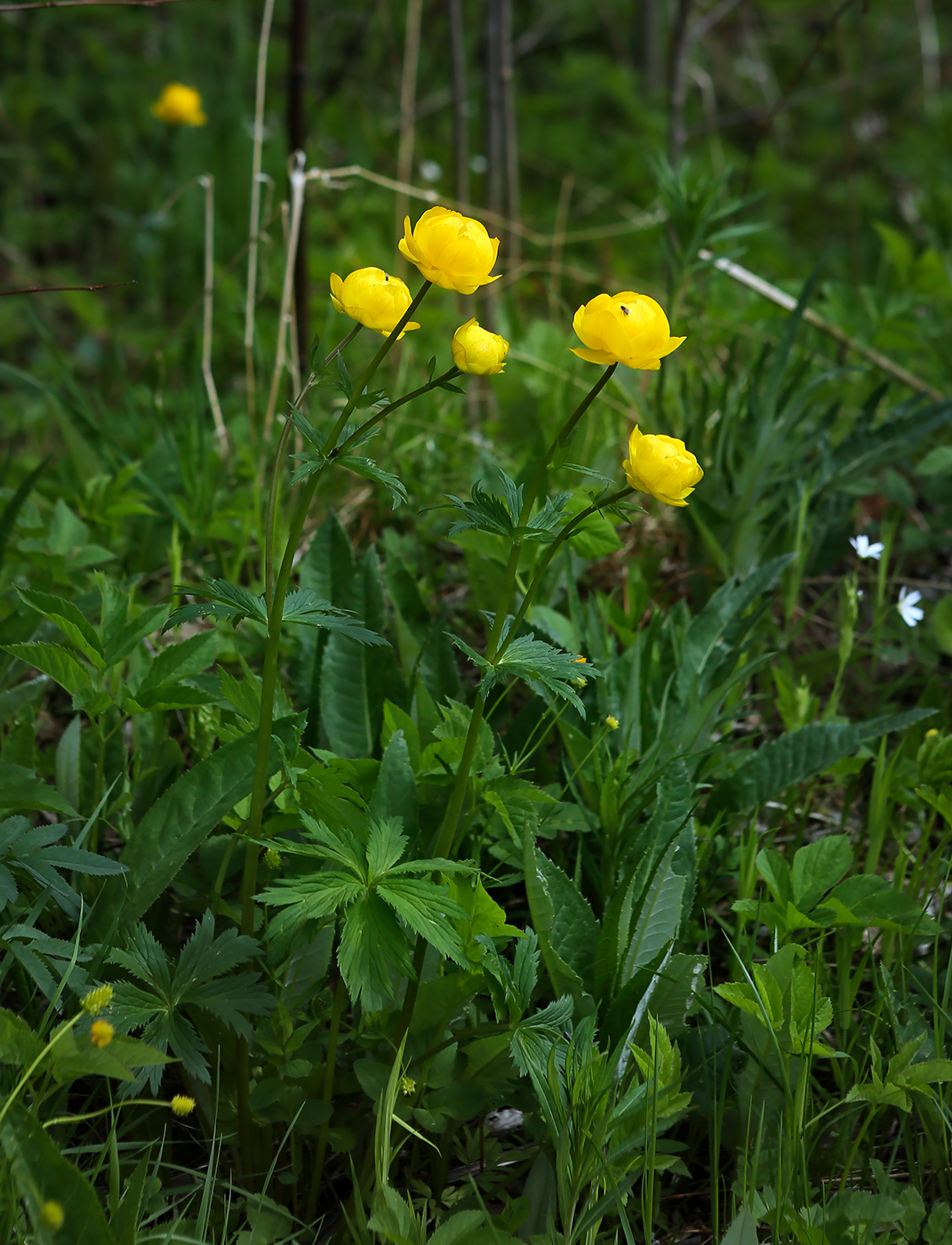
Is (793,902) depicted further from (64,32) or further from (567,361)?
(64,32)

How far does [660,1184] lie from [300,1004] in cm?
42

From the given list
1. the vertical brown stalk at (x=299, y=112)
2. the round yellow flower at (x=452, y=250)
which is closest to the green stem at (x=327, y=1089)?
the round yellow flower at (x=452, y=250)

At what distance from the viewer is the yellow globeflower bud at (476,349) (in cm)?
79

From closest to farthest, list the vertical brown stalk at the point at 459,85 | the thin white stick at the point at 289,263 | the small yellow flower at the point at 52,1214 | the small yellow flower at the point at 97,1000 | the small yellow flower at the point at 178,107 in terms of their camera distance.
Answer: the small yellow flower at the point at 52,1214
the small yellow flower at the point at 97,1000
the thin white stick at the point at 289,263
the vertical brown stalk at the point at 459,85
the small yellow flower at the point at 178,107

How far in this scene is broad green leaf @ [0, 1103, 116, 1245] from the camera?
771 mm

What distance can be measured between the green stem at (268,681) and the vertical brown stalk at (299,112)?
1244mm

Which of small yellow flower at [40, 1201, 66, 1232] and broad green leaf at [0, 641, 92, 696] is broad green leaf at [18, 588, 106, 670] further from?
small yellow flower at [40, 1201, 66, 1232]

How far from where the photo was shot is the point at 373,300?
2.71 feet

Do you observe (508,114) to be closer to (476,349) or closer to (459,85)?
(459,85)

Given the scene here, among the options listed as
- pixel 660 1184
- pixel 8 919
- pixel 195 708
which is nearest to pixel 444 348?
pixel 195 708

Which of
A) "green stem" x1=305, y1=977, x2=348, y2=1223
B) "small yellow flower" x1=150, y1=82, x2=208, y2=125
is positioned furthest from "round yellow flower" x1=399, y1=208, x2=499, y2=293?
"small yellow flower" x1=150, y1=82, x2=208, y2=125

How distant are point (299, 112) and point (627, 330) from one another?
63.2 inches

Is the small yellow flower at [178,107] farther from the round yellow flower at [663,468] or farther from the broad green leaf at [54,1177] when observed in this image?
the broad green leaf at [54,1177]

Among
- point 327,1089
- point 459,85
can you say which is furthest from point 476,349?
point 459,85
